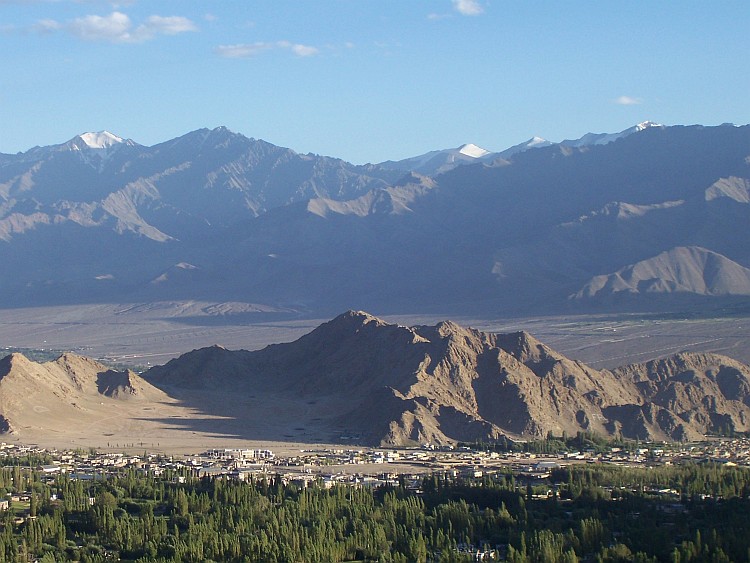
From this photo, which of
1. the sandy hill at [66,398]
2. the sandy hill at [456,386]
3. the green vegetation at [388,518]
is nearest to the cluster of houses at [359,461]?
the green vegetation at [388,518]

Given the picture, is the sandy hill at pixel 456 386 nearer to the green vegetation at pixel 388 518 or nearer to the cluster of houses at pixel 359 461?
the cluster of houses at pixel 359 461

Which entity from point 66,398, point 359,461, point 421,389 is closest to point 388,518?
point 359,461

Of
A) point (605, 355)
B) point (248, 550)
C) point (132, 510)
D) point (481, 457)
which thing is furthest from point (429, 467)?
point (605, 355)

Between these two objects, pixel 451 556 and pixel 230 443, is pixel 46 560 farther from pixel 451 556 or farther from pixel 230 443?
pixel 230 443

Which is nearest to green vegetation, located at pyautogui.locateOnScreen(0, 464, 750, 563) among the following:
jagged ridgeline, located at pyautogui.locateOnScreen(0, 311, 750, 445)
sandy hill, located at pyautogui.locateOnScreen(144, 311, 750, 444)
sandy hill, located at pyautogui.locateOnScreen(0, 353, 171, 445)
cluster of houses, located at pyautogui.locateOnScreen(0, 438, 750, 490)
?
cluster of houses, located at pyautogui.locateOnScreen(0, 438, 750, 490)

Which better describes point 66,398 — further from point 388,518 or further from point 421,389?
point 388,518

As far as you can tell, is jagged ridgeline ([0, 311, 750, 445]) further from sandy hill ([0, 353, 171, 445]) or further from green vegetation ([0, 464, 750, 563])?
green vegetation ([0, 464, 750, 563])
